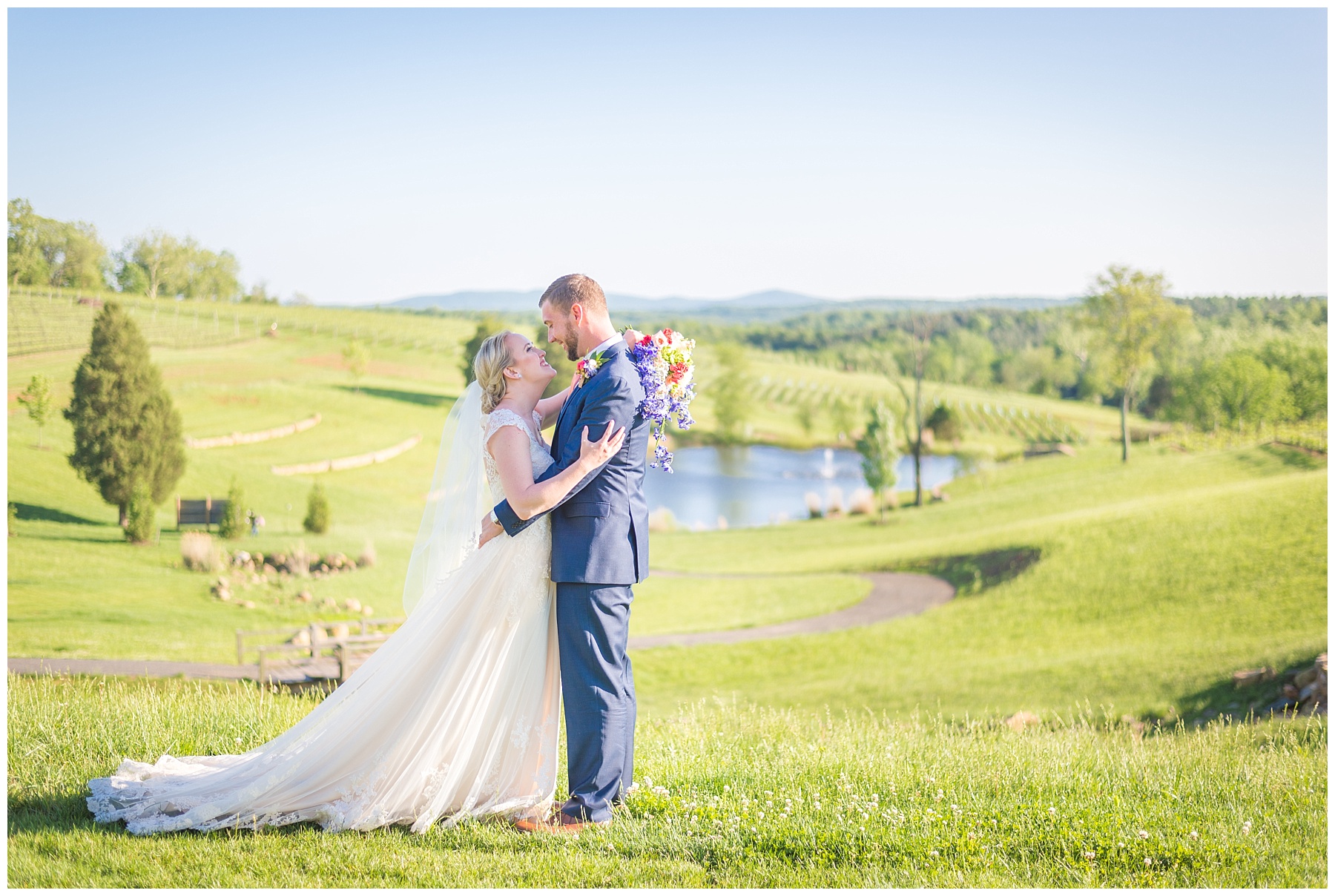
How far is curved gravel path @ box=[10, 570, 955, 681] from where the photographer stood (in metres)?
14.1

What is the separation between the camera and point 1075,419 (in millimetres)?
32938

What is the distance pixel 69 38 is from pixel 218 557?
504 inches

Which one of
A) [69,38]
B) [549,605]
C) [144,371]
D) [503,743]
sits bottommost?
[503,743]

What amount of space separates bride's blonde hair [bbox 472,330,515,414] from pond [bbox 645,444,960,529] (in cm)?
2658

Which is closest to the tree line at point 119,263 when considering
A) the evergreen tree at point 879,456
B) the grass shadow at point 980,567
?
the evergreen tree at point 879,456

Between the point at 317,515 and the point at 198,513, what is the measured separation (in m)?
2.62

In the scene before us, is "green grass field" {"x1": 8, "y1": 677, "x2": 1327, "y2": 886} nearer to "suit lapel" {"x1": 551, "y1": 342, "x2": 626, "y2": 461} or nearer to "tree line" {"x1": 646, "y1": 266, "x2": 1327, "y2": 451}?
"suit lapel" {"x1": 551, "y1": 342, "x2": 626, "y2": 461}

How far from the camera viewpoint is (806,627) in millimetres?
19891

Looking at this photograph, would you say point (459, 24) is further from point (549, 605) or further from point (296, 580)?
point (549, 605)

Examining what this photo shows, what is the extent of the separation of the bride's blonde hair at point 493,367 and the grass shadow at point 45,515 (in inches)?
742

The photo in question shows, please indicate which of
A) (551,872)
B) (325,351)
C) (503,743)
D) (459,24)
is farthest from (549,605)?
(325,351)

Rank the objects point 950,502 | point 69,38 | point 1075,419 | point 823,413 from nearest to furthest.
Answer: point 69,38 → point 950,502 → point 1075,419 → point 823,413

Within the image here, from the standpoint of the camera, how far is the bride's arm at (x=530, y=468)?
12.9ft

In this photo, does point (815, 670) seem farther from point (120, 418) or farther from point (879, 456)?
Answer: point (120, 418)
